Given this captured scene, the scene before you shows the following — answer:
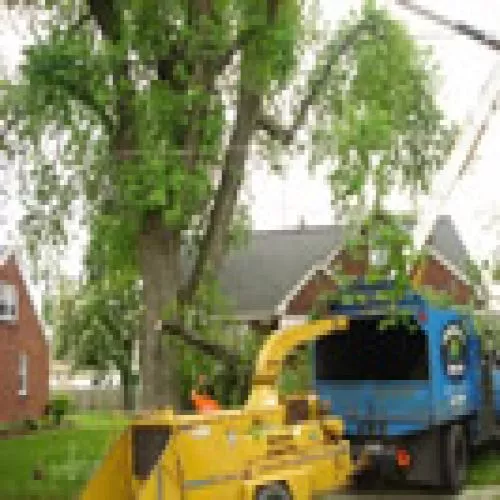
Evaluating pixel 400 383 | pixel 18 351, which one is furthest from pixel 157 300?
pixel 18 351

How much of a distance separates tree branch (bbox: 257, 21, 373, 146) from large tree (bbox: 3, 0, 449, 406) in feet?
0.07

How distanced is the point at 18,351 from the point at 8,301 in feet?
5.86

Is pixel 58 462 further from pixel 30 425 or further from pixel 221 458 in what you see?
pixel 30 425

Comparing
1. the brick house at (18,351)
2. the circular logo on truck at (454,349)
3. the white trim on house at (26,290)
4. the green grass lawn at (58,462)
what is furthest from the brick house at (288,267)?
the circular logo on truck at (454,349)

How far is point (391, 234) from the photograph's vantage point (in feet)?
48.8

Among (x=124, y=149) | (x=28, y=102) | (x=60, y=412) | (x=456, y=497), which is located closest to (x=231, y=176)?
(x=124, y=149)

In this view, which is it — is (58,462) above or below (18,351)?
below

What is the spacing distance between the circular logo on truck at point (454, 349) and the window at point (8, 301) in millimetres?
23223

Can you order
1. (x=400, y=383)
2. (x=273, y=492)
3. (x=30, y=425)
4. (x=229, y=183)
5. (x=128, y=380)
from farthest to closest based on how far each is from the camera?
(x=128, y=380), (x=30, y=425), (x=229, y=183), (x=400, y=383), (x=273, y=492)

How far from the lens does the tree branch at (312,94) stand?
19.3m

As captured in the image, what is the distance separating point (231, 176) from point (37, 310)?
2346 cm

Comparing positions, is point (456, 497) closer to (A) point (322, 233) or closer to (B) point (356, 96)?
(B) point (356, 96)

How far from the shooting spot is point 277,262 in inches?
1921

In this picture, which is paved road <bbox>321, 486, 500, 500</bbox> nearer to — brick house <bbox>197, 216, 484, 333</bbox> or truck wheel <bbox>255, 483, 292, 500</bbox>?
truck wheel <bbox>255, 483, 292, 500</bbox>
